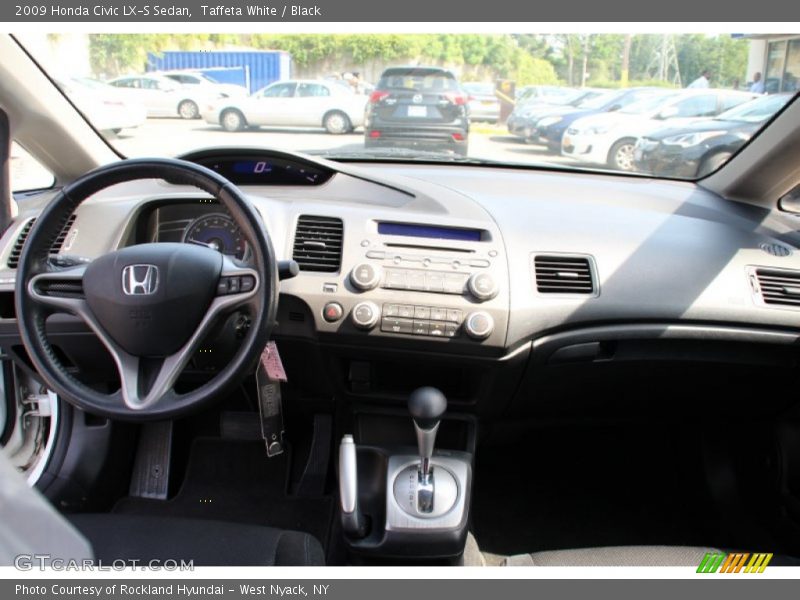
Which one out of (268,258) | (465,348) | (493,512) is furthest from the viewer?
(493,512)

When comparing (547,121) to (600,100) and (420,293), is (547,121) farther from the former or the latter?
(420,293)

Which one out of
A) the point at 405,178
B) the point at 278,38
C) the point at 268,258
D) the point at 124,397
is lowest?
the point at 124,397

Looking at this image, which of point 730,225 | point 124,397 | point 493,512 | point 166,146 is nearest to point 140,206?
point 166,146

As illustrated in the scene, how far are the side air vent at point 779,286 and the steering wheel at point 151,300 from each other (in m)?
1.57

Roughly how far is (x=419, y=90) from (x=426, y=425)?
66.9 inches

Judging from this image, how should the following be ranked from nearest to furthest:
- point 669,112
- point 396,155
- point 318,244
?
point 318,244, point 669,112, point 396,155

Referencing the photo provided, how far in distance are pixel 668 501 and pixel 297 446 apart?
1.55 meters

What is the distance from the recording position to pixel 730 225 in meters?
2.30

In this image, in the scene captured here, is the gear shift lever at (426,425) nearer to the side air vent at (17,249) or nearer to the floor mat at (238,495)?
the floor mat at (238,495)

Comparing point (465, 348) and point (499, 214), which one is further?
point (499, 214)

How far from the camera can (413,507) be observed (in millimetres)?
2129

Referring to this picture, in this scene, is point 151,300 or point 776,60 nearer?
point 151,300

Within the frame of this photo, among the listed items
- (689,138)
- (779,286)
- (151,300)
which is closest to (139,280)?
(151,300)

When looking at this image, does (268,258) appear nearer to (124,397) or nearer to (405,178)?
(124,397)
